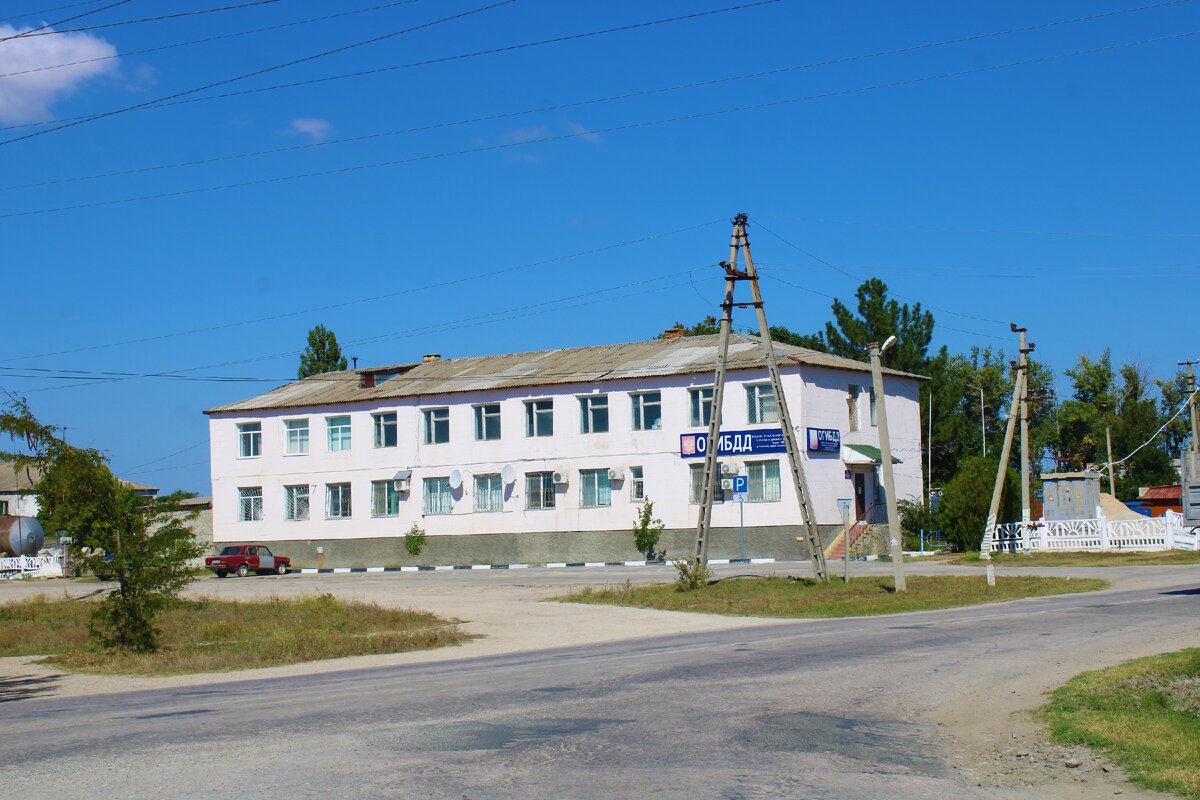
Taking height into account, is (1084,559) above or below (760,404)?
below

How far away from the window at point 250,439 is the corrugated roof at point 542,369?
0.89 m

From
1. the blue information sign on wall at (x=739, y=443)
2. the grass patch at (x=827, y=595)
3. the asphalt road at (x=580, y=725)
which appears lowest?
the grass patch at (x=827, y=595)

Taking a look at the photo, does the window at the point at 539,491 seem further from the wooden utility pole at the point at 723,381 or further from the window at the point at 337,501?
the wooden utility pole at the point at 723,381

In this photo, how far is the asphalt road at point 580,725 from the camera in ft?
27.2

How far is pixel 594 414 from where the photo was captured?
174ft

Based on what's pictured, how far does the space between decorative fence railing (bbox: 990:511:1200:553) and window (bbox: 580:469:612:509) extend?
15.9 m

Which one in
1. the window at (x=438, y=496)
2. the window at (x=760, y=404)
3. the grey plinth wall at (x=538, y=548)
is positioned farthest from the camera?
the window at (x=438, y=496)

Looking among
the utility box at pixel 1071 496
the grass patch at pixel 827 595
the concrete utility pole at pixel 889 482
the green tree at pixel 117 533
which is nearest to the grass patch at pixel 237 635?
the green tree at pixel 117 533

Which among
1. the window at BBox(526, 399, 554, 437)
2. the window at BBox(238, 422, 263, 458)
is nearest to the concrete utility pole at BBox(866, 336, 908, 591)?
the window at BBox(526, 399, 554, 437)

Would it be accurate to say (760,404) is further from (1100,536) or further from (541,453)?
(1100,536)

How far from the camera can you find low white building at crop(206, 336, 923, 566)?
49562mm

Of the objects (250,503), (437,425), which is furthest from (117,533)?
(250,503)

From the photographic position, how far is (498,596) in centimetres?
3403

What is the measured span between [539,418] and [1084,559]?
2358 cm
